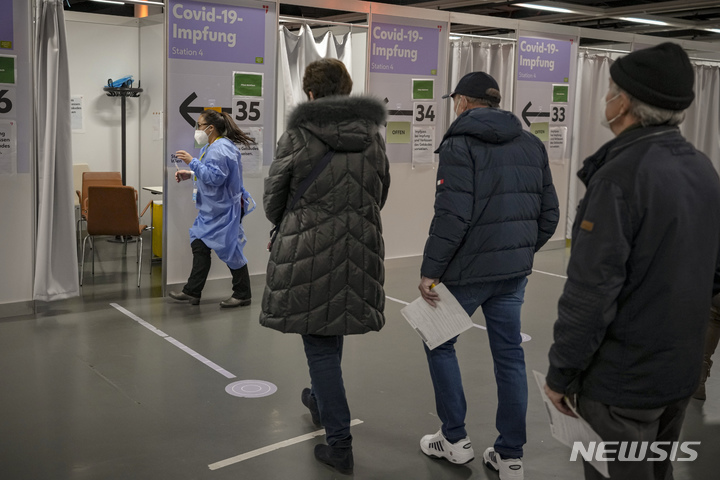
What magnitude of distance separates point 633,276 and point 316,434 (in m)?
1.96

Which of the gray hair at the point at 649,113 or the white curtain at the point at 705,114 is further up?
the white curtain at the point at 705,114

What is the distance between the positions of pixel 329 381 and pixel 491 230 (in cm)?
86

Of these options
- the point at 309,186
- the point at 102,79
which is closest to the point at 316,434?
the point at 309,186

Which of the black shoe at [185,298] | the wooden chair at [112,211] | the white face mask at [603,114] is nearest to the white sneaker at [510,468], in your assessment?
the white face mask at [603,114]

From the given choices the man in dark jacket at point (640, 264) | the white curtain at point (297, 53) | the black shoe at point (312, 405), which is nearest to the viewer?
the man in dark jacket at point (640, 264)

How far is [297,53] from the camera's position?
21.3 feet

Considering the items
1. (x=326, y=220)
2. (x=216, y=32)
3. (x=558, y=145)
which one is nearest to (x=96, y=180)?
(x=216, y=32)

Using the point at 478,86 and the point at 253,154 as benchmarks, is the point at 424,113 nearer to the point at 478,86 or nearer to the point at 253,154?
the point at 253,154

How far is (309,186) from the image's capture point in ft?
9.06

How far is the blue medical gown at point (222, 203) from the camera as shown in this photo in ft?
17.1

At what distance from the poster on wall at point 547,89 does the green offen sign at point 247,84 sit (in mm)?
2922

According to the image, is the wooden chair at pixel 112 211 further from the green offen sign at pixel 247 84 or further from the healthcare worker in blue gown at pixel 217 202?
the green offen sign at pixel 247 84

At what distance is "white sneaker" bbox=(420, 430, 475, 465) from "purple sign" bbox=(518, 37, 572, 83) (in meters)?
5.32

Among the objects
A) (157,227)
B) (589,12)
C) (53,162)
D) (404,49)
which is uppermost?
(589,12)
